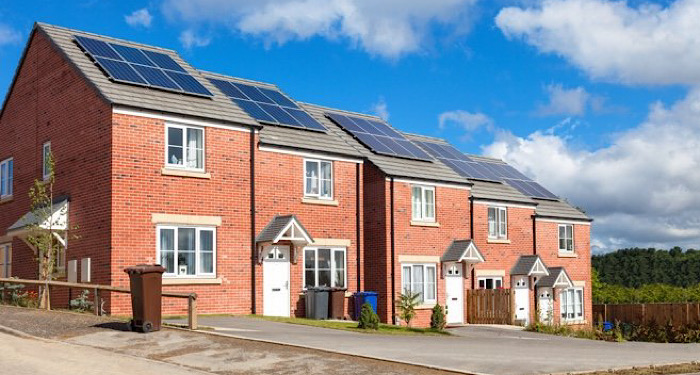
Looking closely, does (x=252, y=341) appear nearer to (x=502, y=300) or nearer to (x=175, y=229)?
(x=175, y=229)

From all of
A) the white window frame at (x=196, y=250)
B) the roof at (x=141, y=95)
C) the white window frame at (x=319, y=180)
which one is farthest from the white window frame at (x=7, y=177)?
the white window frame at (x=319, y=180)

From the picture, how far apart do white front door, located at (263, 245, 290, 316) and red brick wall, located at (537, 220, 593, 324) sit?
16.8 metres

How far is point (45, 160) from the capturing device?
2789cm

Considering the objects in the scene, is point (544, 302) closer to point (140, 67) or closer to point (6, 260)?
point (140, 67)

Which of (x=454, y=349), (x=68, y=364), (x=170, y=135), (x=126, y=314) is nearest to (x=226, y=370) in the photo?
(x=68, y=364)

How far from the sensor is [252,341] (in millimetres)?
18000

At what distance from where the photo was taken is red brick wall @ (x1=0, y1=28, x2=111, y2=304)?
2461cm

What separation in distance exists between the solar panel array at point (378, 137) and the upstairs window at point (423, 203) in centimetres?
150

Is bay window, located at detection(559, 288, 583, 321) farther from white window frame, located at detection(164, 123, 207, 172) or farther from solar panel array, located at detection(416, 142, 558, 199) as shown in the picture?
white window frame, located at detection(164, 123, 207, 172)

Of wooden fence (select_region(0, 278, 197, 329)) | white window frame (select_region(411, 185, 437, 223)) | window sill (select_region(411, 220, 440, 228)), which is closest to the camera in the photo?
wooden fence (select_region(0, 278, 197, 329))

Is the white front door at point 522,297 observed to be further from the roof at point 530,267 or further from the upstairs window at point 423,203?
the upstairs window at point 423,203

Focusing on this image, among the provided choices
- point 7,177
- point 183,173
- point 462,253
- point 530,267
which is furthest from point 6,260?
→ point 530,267

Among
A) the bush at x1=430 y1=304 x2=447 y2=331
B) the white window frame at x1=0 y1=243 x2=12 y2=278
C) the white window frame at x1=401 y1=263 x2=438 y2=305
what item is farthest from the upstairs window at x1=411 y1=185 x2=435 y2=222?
the white window frame at x1=0 y1=243 x2=12 y2=278

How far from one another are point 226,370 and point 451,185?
66.3 feet
